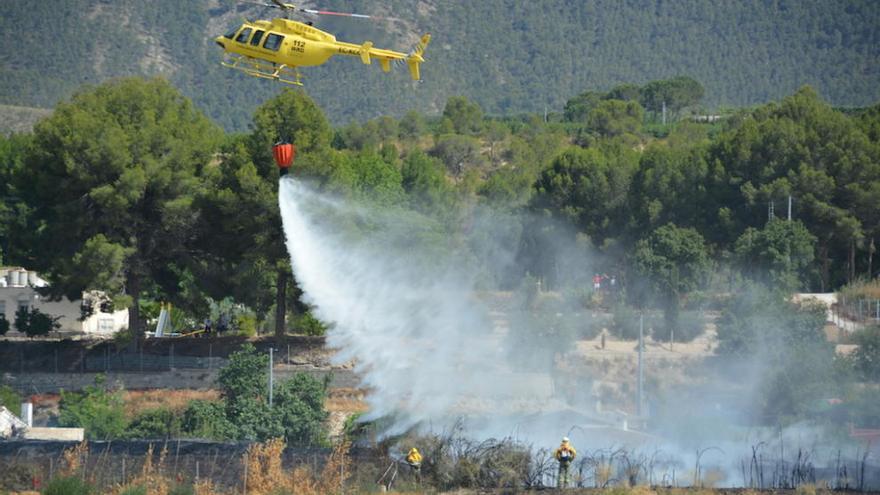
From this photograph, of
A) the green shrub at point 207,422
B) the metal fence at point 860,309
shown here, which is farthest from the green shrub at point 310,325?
the metal fence at point 860,309

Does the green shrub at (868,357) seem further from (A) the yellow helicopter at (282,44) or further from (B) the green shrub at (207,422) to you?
(B) the green shrub at (207,422)

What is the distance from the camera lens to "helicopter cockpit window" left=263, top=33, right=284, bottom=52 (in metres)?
39.8

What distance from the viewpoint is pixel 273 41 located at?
39.8 metres

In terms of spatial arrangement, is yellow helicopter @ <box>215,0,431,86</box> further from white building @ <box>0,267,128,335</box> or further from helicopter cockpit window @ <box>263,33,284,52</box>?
white building @ <box>0,267,128,335</box>

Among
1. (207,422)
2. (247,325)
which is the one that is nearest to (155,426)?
(207,422)

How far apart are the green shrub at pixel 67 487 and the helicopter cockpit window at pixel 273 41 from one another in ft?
49.8

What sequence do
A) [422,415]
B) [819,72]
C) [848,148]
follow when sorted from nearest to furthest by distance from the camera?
[422,415] < [848,148] < [819,72]

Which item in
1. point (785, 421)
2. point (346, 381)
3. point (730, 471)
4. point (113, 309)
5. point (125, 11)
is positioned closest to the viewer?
point (730, 471)

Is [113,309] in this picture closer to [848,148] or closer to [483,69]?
[848,148]

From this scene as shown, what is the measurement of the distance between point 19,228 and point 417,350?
56.6 feet

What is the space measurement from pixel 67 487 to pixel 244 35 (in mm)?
15827

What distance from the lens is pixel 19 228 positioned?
4988 centimetres

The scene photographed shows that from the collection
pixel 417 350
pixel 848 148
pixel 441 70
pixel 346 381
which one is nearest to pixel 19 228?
pixel 346 381

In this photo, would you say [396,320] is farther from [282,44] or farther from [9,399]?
[9,399]
